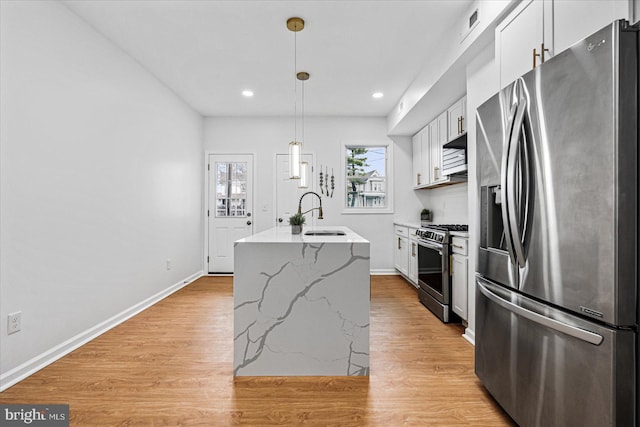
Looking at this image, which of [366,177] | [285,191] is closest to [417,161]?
[366,177]

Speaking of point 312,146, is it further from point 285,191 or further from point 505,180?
point 505,180

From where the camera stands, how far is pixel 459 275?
9.96 feet

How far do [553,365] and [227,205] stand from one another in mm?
5016

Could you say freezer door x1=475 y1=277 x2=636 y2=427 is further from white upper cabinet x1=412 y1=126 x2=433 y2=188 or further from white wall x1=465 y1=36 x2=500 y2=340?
white upper cabinet x1=412 y1=126 x2=433 y2=188

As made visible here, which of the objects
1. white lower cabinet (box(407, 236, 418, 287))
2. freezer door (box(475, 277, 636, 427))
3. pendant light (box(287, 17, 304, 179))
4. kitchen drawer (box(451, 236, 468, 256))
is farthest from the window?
freezer door (box(475, 277, 636, 427))

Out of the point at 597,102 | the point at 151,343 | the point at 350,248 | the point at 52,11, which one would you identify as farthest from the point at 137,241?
the point at 597,102

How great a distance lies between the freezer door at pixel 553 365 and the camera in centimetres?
110

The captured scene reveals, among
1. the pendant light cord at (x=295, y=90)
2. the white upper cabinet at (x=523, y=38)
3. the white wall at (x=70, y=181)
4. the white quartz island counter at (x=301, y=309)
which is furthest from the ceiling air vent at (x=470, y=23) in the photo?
the white wall at (x=70, y=181)

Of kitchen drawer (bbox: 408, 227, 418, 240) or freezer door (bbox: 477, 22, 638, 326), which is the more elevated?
freezer door (bbox: 477, 22, 638, 326)

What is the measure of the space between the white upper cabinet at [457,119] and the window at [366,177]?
5.57 feet

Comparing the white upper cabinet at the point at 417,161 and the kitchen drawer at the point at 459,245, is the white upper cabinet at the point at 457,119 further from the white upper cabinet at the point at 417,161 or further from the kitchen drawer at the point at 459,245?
Answer: the kitchen drawer at the point at 459,245

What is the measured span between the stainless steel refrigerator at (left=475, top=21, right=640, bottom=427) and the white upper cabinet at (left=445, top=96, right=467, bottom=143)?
79.2 inches

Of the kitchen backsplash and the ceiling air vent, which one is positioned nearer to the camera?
the ceiling air vent

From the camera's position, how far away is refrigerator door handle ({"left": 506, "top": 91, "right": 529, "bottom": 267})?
1.47m
